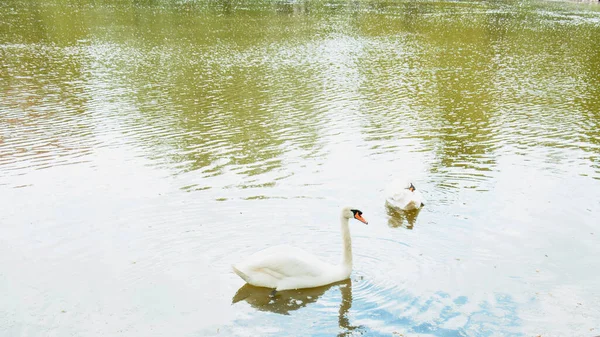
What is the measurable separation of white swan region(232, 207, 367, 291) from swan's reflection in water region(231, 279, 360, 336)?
88mm

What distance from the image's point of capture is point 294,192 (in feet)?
39.7

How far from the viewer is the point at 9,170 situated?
533 inches

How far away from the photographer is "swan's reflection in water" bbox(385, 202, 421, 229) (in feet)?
35.4

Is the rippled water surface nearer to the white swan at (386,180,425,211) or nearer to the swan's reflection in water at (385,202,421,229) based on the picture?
the swan's reflection in water at (385,202,421,229)

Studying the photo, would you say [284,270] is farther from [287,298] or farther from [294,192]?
[294,192]

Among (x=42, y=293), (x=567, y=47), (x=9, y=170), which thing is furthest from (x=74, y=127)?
(x=567, y=47)

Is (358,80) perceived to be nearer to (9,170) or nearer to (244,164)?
(244,164)

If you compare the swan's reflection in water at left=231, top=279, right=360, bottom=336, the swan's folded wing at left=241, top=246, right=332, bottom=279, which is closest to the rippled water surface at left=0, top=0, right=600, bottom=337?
the swan's reflection in water at left=231, top=279, right=360, bottom=336

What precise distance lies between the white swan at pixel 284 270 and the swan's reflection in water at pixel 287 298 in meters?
0.09

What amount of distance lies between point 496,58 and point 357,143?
1965cm

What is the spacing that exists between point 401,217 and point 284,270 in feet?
12.1

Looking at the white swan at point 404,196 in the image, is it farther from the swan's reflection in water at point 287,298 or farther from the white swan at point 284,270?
the white swan at point 284,270

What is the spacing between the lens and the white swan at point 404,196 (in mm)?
11125

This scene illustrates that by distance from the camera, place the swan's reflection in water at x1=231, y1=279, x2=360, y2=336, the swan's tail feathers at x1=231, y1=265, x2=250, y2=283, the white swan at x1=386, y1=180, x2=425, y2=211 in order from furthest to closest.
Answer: the white swan at x1=386, y1=180, x2=425, y2=211 < the swan's tail feathers at x1=231, y1=265, x2=250, y2=283 < the swan's reflection in water at x1=231, y1=279, x2=360, y2=336
